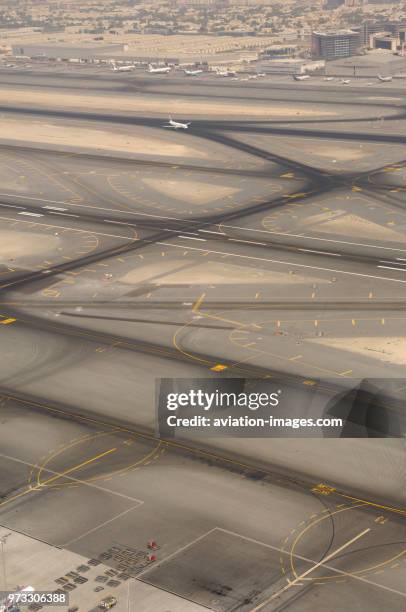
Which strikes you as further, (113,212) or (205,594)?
(113,212)

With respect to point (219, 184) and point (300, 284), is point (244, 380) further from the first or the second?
point (219, 184)

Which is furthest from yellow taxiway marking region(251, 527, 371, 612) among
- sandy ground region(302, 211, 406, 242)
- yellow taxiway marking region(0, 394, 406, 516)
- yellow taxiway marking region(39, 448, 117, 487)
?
sandy ground region(302, 211, 406, 242)

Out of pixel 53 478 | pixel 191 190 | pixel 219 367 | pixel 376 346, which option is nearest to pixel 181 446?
pixel 53 478

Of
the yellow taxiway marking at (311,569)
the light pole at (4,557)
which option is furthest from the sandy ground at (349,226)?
the light pole at (4,557)

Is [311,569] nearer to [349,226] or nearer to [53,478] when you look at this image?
[53,478]

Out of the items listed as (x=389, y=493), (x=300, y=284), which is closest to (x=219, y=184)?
(x=300, y=284)

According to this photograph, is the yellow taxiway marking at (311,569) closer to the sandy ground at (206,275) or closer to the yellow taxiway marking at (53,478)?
the yellow taxiway marking at (53,478)
